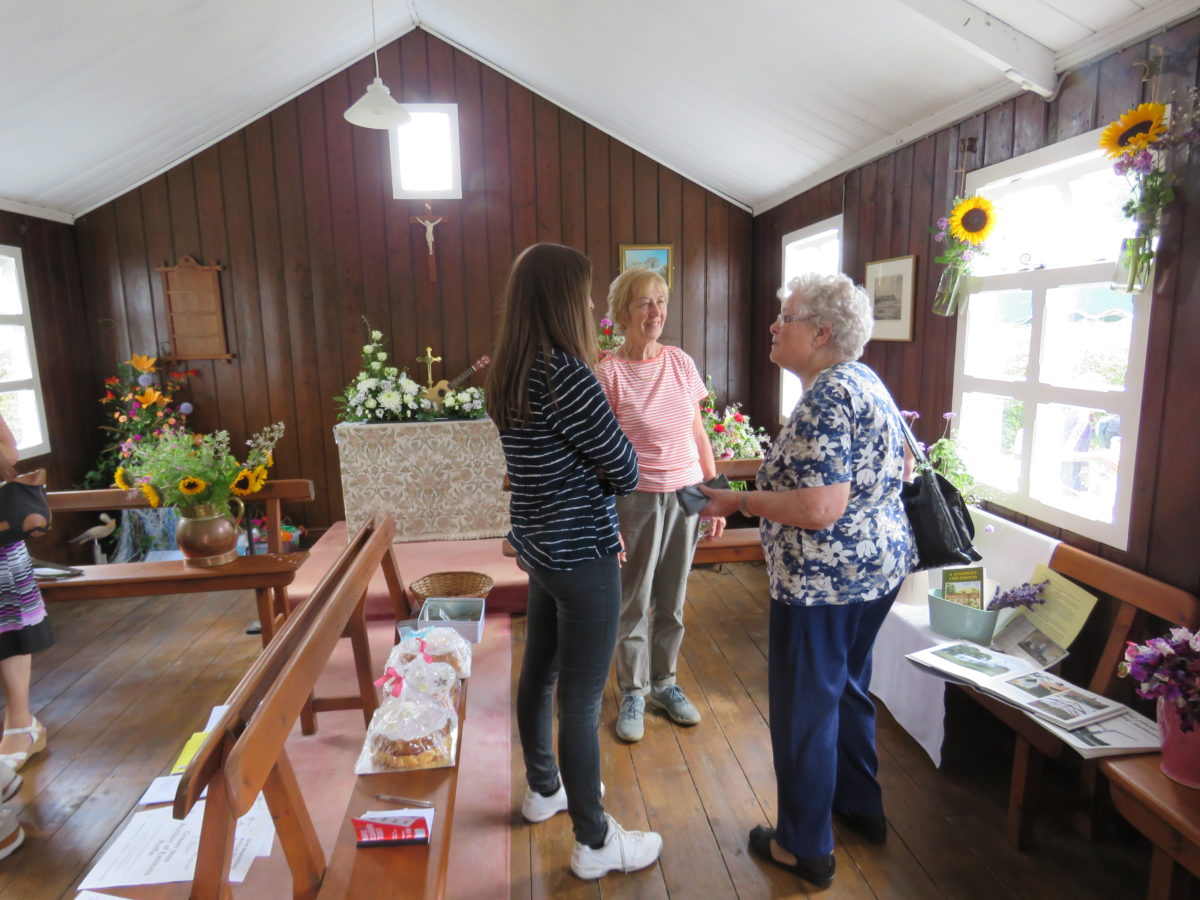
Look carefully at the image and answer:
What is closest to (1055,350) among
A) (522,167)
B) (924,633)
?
(924,633)

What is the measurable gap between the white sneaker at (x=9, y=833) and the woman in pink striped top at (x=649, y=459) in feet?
5.44

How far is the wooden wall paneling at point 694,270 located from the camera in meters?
4.78

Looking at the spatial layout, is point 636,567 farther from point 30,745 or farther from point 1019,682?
point 30,745

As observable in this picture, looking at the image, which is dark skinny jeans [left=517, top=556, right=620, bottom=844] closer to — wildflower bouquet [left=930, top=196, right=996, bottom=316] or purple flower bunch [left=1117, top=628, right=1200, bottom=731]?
purple flower bunch [left=1117, top=628, right=1200, bottom=731]

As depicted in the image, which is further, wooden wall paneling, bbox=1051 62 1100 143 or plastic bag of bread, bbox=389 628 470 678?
wooden wall paneling, bbox=1051 62 1100 143

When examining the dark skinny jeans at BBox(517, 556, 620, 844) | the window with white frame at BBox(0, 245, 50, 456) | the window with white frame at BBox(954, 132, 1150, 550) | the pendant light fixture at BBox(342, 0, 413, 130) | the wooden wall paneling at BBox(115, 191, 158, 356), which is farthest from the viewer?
the wooden wall paneling at BBox(115, 191, 158, 356)

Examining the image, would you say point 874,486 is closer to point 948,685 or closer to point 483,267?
point 948,685

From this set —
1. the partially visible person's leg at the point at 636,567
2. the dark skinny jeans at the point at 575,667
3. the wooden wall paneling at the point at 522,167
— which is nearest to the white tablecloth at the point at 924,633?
the partially visible person's leg at the point at 636,567

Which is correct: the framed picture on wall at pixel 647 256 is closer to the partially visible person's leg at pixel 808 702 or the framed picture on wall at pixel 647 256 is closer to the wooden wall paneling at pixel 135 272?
the wooden wall paneling at pixel 135 272

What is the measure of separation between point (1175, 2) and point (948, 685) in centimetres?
188

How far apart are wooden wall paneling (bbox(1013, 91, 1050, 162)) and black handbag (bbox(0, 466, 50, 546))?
10.2 feet

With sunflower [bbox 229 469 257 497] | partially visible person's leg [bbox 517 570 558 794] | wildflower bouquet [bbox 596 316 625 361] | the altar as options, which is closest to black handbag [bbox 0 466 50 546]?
sunflower [bbox 229 469 257 497]

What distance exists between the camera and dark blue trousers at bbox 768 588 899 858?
158 centimetres

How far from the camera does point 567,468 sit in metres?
1.45
